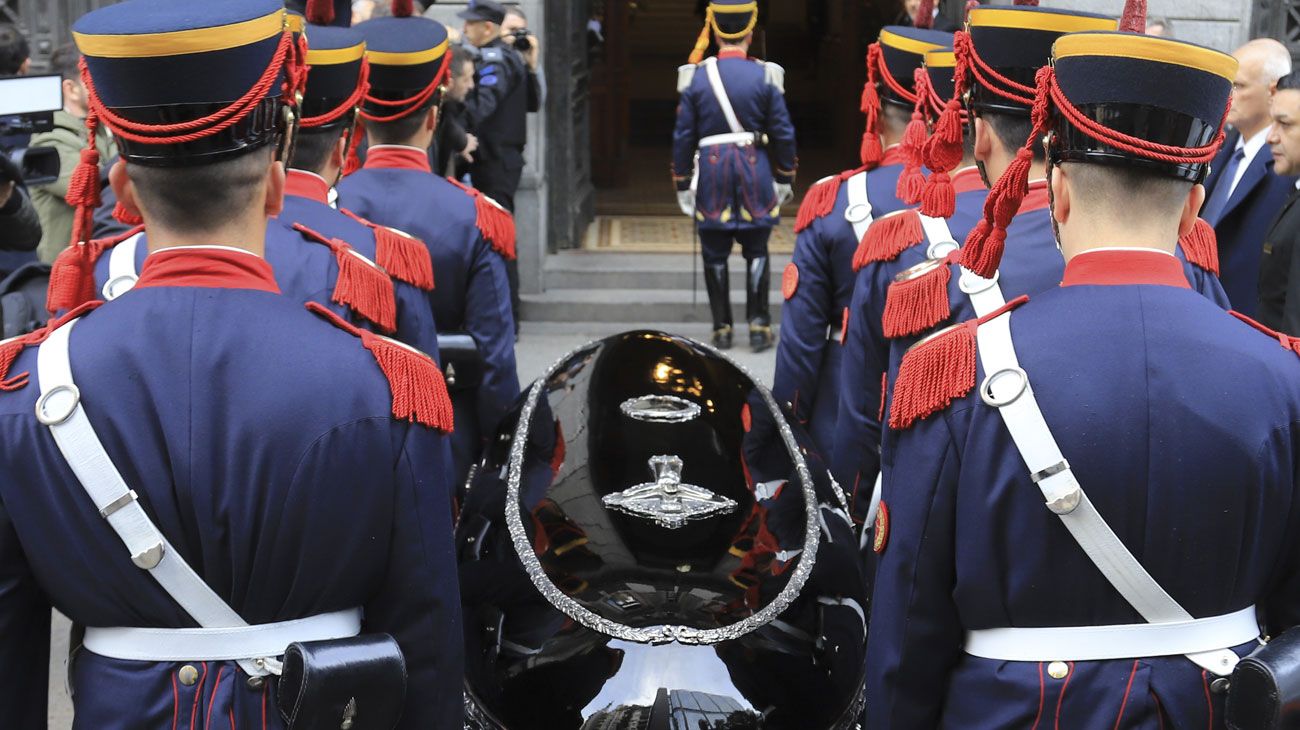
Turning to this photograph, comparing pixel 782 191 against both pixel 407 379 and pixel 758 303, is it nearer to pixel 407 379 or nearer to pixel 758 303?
pixel 758 303

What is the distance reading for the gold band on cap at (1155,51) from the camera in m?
2.06

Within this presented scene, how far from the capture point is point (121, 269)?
10.8 ft

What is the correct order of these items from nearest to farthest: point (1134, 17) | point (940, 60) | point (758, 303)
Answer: point (1134, 17) → point (940, 60) → point (758, 303)

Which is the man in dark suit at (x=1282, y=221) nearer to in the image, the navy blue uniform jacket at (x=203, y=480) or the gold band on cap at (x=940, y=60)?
the gold band on cap at (x=940, y=60)

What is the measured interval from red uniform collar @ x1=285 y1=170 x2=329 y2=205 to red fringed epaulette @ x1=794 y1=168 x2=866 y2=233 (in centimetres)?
143

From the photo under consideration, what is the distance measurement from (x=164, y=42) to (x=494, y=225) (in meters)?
2.60

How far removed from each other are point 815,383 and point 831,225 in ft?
1.64

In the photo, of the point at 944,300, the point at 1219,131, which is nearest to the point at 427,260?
the point at 944,300

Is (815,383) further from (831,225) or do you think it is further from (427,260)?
(427,260)

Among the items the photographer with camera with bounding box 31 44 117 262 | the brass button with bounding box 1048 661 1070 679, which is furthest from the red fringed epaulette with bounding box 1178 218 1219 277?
the photographer with camera with bounding box 31 44 117 262

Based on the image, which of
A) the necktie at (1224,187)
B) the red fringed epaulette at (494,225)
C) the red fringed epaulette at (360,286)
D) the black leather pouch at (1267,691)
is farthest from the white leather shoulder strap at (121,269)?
the necktie at (1224,187)

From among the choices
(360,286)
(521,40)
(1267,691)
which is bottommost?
(521,40)

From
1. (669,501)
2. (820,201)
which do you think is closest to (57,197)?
(820,201)

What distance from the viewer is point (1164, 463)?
6.67 ft
